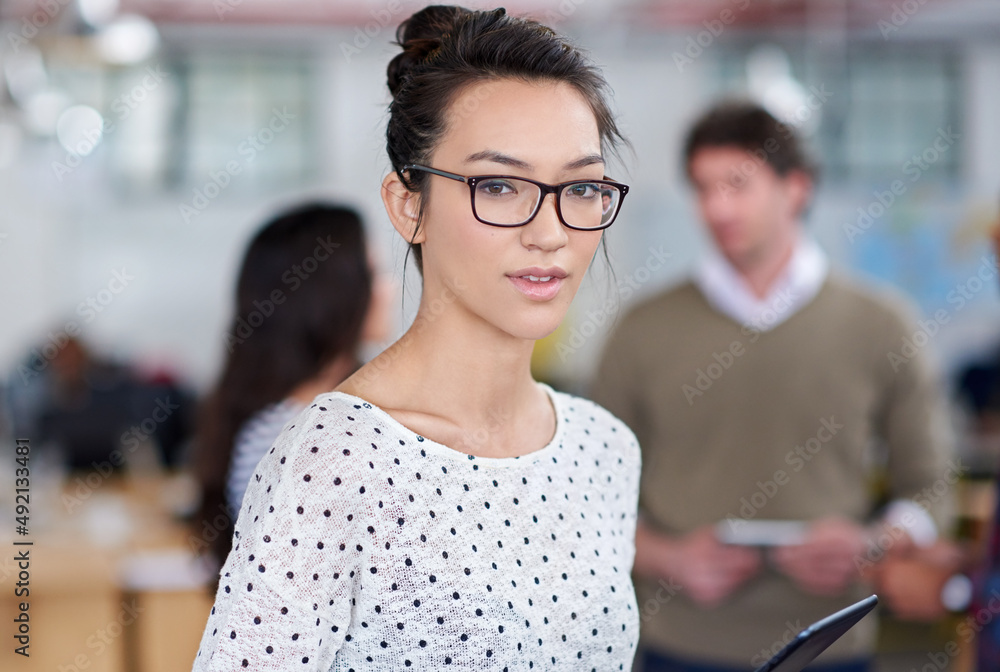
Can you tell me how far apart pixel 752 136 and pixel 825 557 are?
1.02 metres

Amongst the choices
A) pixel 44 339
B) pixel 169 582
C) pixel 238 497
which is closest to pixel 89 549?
pixel 169 582

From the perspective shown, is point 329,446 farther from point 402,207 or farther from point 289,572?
point 402,207

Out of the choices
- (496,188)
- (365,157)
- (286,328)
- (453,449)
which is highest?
(496,188)

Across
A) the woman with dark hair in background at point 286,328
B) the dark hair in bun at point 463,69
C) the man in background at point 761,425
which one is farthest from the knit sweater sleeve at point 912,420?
the dark hair in bun at point 463,69

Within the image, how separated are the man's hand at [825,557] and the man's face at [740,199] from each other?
0.70m

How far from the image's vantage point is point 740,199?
8.04ft

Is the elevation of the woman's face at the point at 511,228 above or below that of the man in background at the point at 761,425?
above

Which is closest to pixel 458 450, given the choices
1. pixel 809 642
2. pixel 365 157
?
pixel 809 642

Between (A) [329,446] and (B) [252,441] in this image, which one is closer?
(A) [329,446]

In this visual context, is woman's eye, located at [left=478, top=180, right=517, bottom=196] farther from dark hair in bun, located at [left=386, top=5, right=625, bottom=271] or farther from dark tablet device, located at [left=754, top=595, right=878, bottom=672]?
dark tablet device, located at [left=754, top=595, right=878, bottom=672]

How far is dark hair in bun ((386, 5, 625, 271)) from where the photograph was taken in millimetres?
1104

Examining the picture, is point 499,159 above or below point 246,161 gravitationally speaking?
above

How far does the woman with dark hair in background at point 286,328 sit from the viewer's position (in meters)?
2.19

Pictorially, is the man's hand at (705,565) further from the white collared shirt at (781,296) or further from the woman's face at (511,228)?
the woman's face at (511,228)
